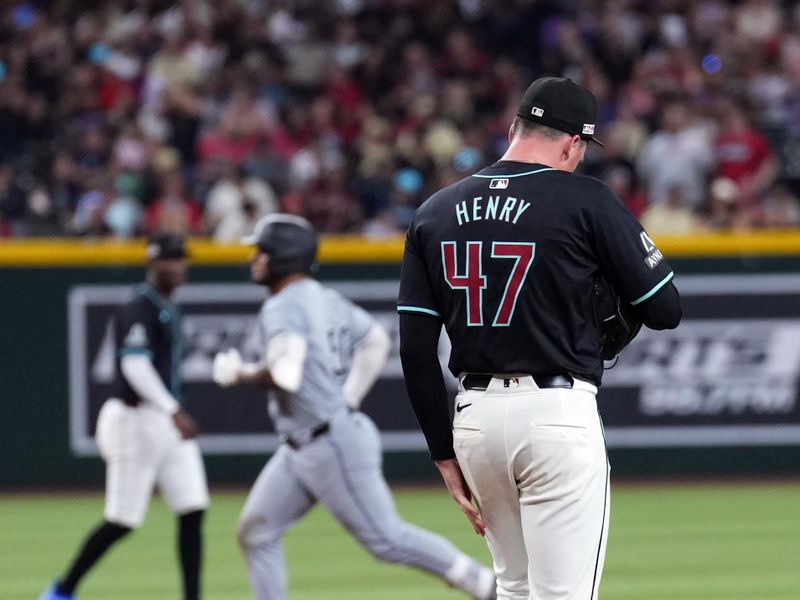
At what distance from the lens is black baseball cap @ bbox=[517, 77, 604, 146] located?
15.0ft

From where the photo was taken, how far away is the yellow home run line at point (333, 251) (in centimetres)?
1277

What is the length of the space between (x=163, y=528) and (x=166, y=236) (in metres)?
3.68

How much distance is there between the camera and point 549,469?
451cm

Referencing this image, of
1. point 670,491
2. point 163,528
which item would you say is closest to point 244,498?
point 163,528

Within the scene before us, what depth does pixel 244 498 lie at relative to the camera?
40.3ft

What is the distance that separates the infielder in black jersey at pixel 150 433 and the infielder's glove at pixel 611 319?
3399 mm

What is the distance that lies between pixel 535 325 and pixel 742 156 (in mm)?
10621

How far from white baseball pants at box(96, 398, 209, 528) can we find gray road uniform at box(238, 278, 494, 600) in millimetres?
1108

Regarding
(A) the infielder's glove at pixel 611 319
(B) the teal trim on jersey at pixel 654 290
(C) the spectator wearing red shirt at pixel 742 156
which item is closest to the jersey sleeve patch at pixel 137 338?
(A) the infielder's glove at pixel 611 319

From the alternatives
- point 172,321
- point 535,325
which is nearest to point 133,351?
point 172,321

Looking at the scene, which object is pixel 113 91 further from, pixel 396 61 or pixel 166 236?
pixel 166 236

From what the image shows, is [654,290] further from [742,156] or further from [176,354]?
[742,156]

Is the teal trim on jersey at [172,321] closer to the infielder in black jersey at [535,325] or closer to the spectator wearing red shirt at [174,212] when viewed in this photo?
the infielder in black jersey at [535,325]

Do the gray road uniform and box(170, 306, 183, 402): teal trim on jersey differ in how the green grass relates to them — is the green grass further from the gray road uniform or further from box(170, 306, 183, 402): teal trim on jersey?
the gray road uniform
